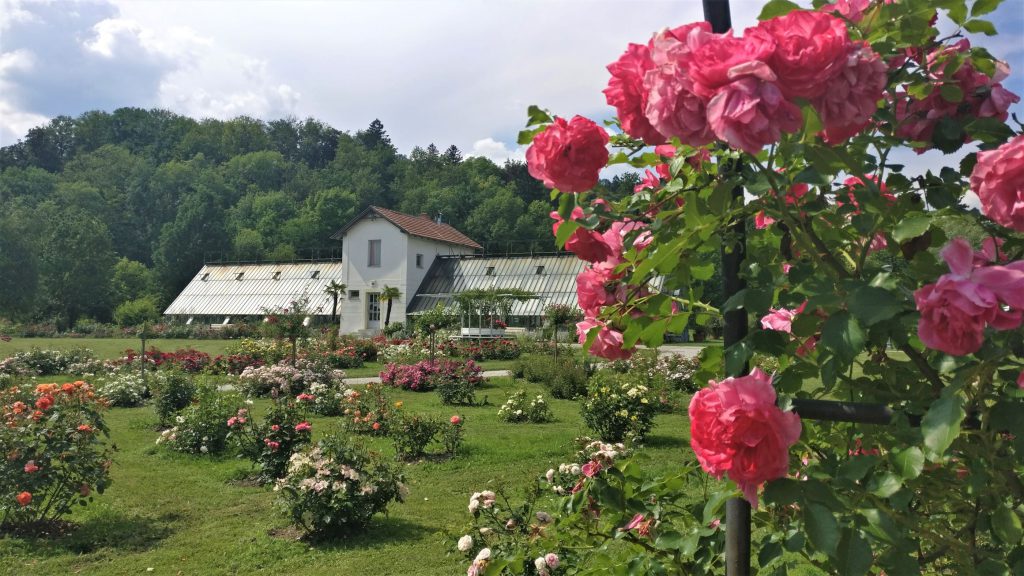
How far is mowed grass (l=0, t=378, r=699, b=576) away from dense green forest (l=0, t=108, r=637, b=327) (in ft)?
87.1

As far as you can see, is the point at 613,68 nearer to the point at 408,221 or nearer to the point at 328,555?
the point at 328,555

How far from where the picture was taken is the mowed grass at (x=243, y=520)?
425 centimetres

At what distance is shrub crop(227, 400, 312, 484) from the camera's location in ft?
20.6

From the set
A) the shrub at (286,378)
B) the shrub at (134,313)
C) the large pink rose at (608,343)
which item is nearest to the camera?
the large pink rose at (608,343)

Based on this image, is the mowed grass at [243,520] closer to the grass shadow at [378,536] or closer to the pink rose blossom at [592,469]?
the grass shadow at [378,536]

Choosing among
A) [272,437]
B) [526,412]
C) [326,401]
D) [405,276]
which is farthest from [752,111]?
[405,276]

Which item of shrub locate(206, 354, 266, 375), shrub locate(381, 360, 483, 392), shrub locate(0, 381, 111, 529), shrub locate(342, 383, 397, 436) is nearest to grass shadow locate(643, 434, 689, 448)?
shrub locate(342, 383, 397, 436)

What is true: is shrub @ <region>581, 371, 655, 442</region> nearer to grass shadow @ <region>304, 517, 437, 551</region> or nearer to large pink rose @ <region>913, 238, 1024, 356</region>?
grass shadow @ <region>304, 517, 437, 551</region>

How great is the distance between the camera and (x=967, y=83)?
108 cm

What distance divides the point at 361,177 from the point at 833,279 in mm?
66198

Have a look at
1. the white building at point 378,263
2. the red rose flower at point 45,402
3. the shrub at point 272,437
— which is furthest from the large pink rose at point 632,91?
the white building at point 378,263

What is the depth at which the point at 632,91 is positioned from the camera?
100 cm

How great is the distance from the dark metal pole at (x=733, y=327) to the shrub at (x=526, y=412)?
27.7 feet

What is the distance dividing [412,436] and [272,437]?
1558mm
